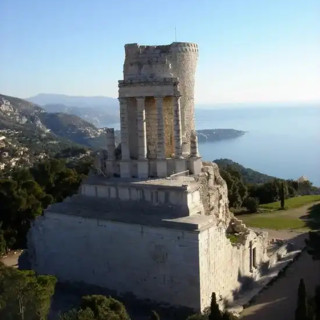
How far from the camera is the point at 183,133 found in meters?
23.4

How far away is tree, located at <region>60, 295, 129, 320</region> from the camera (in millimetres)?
14617

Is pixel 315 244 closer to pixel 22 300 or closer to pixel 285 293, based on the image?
pixel 285 293


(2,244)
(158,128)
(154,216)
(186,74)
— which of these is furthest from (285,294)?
(2,244)

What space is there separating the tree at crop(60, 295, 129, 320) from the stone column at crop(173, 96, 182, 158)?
26.3ft

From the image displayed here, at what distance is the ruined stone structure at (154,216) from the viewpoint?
1859cm

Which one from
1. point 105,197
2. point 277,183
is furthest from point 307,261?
point 277,183

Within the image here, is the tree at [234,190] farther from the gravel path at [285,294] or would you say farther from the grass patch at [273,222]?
the gravel path at [285,294]

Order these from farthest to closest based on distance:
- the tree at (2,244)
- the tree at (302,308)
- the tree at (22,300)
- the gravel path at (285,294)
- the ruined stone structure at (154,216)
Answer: the tree at (2,244) → the gravel path at (285,294) → the ruined stone structure at (154,216) → the tree at (302,308) → the tree at (22,300)

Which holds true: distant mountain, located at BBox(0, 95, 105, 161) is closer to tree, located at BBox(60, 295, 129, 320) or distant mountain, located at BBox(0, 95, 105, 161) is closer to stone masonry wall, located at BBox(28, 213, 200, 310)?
stone masonry wall, located at BBox(28, 213, 200, 310)

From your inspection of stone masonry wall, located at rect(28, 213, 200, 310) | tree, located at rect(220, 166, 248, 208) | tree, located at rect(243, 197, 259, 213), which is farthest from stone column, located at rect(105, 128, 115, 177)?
tree, located at rect(243, 197, 259, 213)

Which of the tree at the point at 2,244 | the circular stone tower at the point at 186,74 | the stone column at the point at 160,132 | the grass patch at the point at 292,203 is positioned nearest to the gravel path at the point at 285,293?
the stone column at the point at 160,132

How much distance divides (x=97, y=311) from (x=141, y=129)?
8901 millimetres

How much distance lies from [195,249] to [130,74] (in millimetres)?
9075

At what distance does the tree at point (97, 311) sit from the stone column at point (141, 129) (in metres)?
7.48
